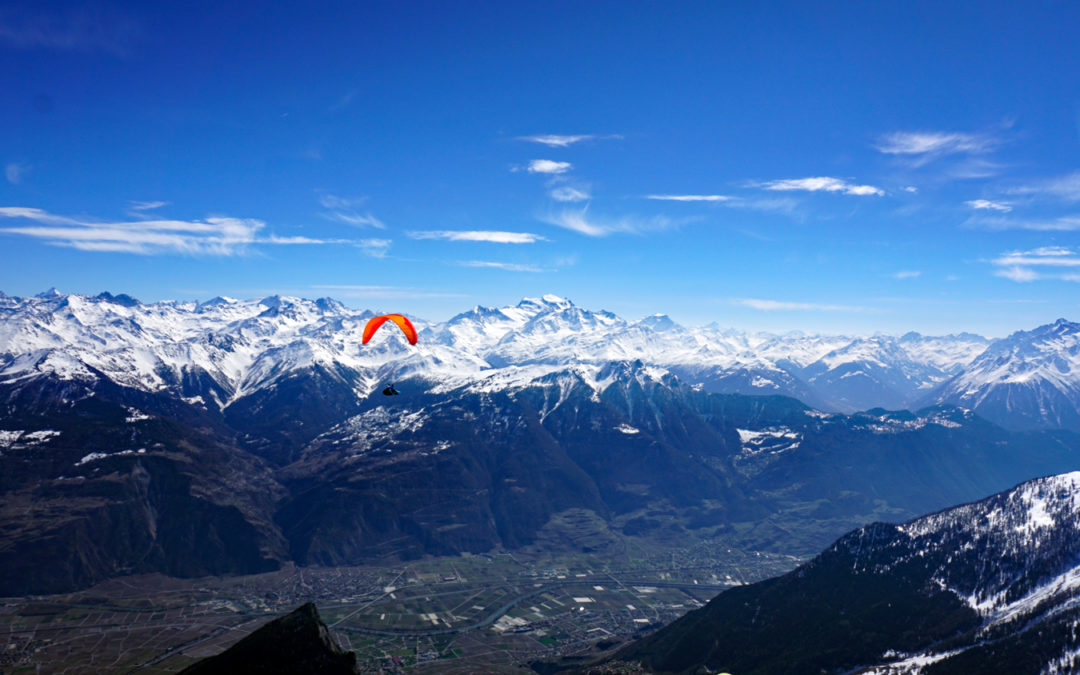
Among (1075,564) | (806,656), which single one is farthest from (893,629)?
(1075,564)

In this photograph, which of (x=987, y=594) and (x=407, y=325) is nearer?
(x=407, y=325)

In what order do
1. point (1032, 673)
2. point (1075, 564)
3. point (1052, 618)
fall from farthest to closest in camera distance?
point (1075, 564) < point (1052, 618) < point (1032, 673)

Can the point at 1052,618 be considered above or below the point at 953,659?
above

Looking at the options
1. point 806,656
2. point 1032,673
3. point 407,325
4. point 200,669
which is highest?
point 407,325

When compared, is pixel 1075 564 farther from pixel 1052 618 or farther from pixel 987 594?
pixel 1052 618

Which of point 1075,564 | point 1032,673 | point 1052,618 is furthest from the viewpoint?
point 1075,564

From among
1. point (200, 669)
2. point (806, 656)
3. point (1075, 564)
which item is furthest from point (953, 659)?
point (200, 669)
